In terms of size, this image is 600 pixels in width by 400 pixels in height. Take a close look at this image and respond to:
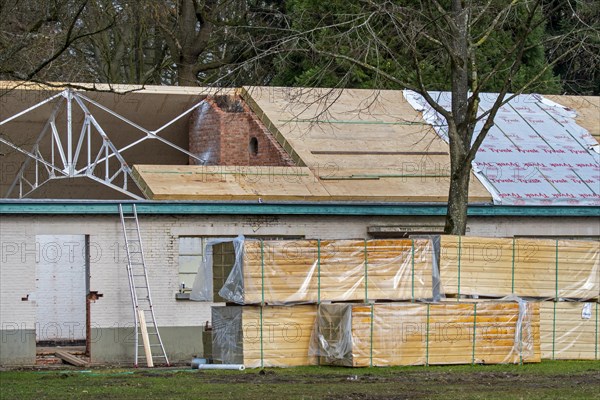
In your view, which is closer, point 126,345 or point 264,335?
point 264,335

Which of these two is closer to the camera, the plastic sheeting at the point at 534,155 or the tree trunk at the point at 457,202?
the tree trunk at the point at 457,202

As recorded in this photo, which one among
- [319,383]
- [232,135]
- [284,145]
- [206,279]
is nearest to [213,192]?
[284,145]

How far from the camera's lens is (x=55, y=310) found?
2977cm

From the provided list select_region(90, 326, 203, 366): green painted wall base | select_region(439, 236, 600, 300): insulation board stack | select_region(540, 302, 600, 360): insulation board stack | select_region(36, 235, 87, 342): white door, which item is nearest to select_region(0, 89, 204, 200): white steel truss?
select_region(36, 235, 87, 342): white door

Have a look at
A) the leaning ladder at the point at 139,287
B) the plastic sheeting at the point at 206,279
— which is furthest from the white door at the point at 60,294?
the plastic sheeting at the point at 206,279

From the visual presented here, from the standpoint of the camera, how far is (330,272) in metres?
20.4

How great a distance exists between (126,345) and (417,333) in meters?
6.38

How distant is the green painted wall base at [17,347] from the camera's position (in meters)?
22.4

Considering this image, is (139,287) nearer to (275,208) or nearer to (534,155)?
(275,208)

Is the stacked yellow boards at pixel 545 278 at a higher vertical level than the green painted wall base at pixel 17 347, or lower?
higher

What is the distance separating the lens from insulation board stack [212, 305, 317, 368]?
2020cm

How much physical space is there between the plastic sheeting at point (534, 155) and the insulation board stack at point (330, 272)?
602 centimetres

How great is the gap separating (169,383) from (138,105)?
12.1 m

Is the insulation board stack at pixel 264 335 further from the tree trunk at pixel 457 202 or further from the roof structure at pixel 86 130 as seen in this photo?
the roof structure at pixel 86 130
